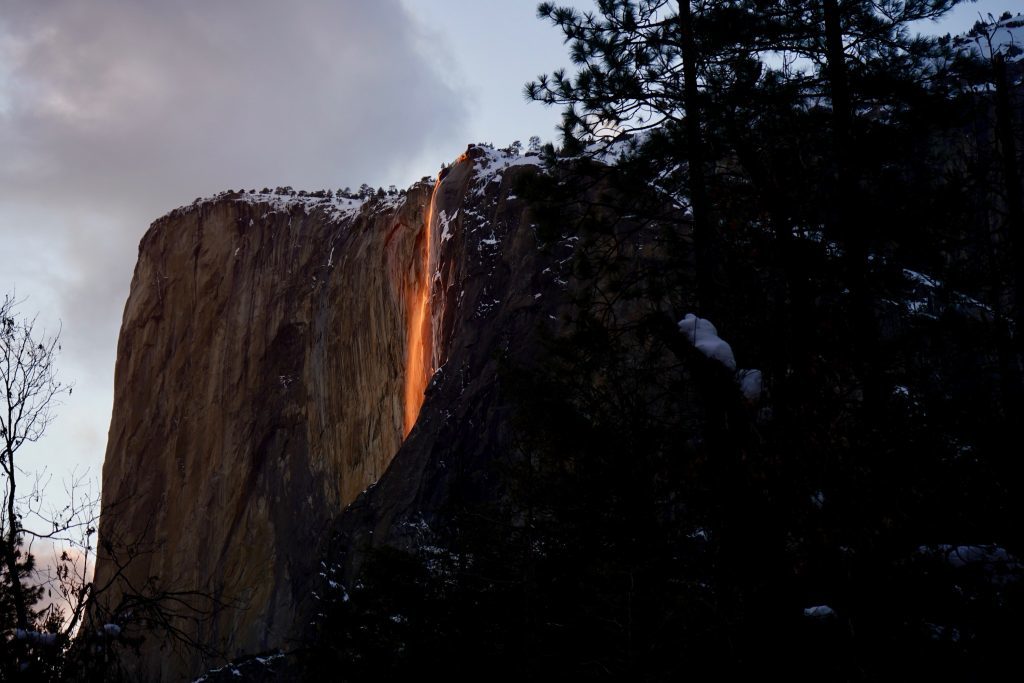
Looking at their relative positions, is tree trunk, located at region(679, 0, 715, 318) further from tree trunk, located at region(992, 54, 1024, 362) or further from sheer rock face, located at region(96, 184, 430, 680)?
sheer rock face, located at region(96, 184, 430, 680)

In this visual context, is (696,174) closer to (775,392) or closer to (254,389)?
(775,392)

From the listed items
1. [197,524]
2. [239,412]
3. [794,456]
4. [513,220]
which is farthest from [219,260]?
[794,456]

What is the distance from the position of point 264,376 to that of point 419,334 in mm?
14041

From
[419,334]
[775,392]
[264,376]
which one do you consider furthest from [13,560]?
[264,376]

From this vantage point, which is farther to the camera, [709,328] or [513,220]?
[513,220]

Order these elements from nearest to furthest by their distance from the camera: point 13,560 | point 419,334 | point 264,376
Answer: point 13,560
point 419,334
point 264,376

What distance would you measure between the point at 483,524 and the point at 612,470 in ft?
15.5

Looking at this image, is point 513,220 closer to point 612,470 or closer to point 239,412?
point 612,470

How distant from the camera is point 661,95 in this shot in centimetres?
1094

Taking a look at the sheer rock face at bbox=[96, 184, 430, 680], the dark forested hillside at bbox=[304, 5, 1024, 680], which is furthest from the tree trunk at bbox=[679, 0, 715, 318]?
the sheer rock face at bbox=[96, 184, 430, 680]

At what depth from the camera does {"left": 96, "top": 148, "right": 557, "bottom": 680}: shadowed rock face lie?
38625 millimetres

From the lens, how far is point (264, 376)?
46500 millimetres

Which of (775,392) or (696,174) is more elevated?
(696,174)

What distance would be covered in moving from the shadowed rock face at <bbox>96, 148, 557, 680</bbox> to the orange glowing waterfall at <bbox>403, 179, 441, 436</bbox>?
335mm
